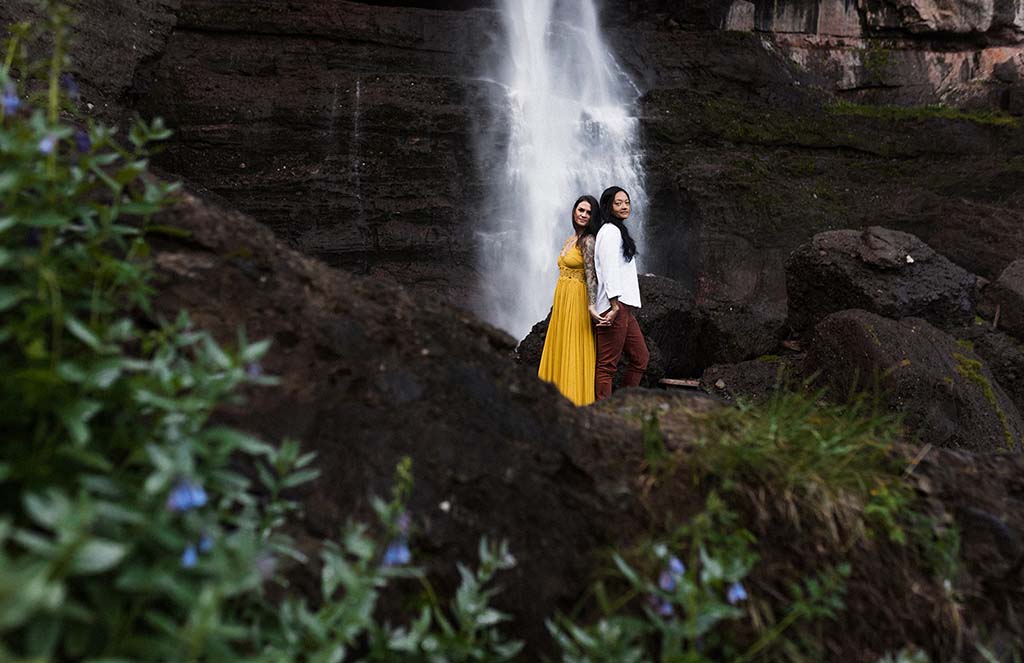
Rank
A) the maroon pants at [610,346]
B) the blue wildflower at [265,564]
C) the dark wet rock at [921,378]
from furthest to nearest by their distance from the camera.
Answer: the dark wet rock at [921,378]
the maroon pants at [610,346]
the blue wildflower at [265,564]

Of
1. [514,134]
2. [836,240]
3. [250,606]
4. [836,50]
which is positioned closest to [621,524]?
[250,606]

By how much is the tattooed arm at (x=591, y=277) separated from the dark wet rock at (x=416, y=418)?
12.4 ft

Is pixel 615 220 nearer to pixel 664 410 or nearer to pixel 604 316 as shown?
pixel 604 316

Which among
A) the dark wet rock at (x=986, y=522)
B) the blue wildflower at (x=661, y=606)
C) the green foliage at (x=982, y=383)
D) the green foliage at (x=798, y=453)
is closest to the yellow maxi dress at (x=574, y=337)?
the green foliage at (x=982, y=383)

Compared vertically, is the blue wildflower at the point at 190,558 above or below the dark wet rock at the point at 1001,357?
above

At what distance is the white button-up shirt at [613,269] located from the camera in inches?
240

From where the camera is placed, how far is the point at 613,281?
608cm

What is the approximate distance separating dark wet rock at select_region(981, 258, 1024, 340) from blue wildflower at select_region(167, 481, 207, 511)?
10498 millimetres

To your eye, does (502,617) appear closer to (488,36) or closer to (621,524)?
(621,524)

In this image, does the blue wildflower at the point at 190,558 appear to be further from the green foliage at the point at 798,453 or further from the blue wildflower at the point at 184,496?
the green foliage at the point at 798,453

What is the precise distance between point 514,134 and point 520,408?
39.6 feet

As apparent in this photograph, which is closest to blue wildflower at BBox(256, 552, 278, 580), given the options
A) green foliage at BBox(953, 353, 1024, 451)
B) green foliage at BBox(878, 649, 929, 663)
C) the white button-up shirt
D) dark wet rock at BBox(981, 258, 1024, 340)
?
green foliage at BBox(878, 649, 929, 663)

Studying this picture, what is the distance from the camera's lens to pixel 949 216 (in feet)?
47.9

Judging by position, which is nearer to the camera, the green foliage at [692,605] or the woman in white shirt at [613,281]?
the green foliage at [692,605]
